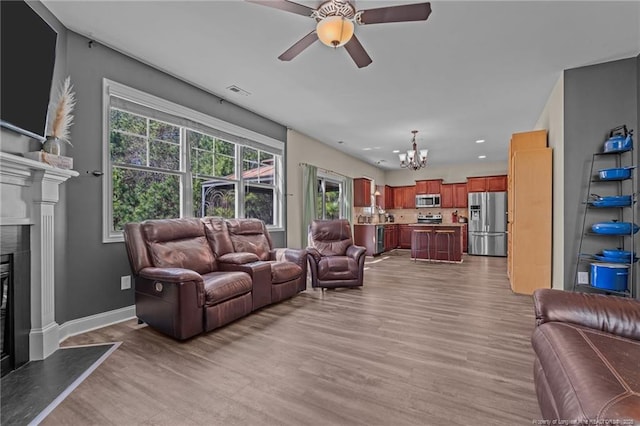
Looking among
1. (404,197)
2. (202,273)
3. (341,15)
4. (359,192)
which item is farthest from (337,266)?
(404,197)

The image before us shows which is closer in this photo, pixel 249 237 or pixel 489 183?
pixel 249 237

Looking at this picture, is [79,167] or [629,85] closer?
[79,167]

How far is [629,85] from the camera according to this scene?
10.2 ft

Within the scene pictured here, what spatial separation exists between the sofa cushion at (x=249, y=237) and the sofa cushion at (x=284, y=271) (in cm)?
40

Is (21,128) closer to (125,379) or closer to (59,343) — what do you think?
(59,343)

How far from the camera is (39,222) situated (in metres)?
2.18

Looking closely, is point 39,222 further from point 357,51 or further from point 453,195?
point 453,195

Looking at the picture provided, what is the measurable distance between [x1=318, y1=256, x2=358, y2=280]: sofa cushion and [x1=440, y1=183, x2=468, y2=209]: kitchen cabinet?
635cm

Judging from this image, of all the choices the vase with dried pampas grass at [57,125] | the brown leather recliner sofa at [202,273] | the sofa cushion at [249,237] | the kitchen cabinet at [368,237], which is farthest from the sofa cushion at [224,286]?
the kitchen cabinet at [368,237]

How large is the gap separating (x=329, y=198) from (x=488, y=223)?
14.8ft

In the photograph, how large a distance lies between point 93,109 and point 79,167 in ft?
1.97

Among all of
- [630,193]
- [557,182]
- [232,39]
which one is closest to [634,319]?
[630,193]

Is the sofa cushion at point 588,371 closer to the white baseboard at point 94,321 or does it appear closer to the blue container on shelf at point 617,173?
the blue container on shelf at point 617,173

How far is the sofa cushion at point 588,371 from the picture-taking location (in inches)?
35.6
